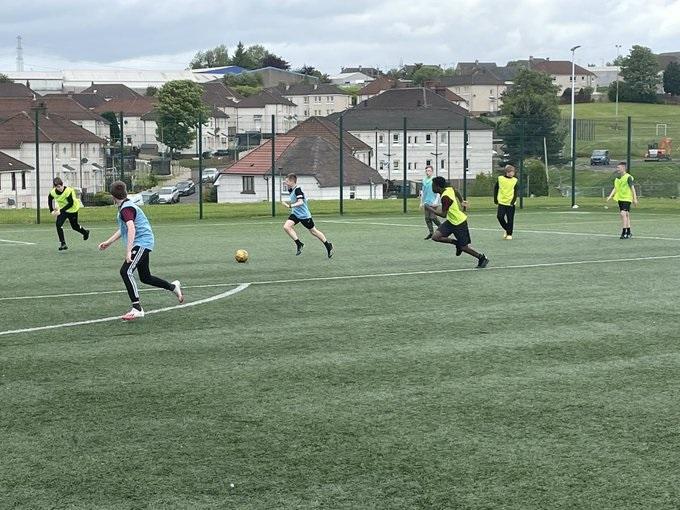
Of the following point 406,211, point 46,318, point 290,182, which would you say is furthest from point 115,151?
point 46,318

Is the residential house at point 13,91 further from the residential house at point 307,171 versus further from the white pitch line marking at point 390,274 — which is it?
the white pitch line marking at point 390,274

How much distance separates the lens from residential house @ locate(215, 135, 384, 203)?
60281mm

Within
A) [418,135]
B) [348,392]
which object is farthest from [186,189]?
[348,392]

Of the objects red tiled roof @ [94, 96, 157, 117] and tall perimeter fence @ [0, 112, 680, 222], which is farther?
red tiled roof @ [94, 96, 157, 117]

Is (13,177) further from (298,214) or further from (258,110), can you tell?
(258,110)

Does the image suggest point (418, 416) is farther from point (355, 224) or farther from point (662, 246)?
point (355, 224)

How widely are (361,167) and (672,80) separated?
113554 mm

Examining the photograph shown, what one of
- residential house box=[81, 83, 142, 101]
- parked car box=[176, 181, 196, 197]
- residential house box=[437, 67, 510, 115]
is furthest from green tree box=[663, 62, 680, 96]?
parked car box=[176, 181, 196, 197]

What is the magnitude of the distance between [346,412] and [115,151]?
34.2m

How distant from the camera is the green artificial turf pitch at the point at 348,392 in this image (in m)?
6.66

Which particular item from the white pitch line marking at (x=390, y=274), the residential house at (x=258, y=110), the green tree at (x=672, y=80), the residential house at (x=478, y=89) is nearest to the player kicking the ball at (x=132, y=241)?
the white pitch line marking at (x=390, y=274)

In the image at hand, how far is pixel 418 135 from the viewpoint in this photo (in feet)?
211

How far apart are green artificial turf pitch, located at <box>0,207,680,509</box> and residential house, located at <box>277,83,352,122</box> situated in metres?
172

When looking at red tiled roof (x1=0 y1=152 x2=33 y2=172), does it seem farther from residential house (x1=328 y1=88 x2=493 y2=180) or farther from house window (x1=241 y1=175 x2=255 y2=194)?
residential house (x1=328 y1=88 x2=493 y2=180)
